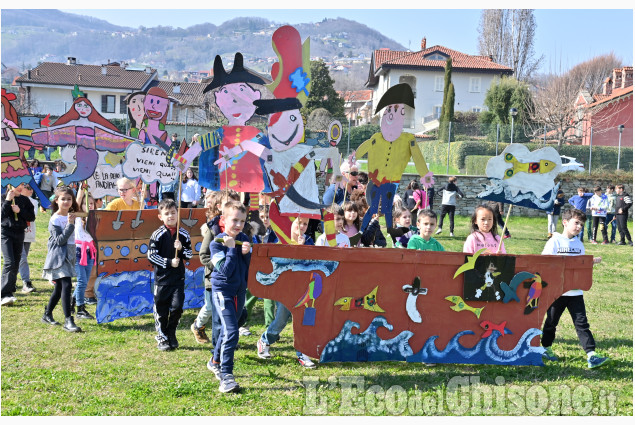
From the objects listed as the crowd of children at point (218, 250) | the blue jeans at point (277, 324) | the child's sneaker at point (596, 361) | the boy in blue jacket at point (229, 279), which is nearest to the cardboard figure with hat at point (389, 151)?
the crowd of children at point (218, 250)

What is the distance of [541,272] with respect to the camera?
19.5 ft

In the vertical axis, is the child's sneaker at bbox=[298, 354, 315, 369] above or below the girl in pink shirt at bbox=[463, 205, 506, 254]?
below

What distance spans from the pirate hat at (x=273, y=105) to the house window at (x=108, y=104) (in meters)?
49.1

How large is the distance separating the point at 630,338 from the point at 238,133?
193 inches

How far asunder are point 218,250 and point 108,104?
5139 cm

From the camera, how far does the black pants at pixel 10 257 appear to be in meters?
8.03

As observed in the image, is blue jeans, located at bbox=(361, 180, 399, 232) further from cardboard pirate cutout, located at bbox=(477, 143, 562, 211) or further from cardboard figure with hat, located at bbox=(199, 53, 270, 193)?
cardboard pirate cutout, located at bbox=(477, 143, 562, 211)

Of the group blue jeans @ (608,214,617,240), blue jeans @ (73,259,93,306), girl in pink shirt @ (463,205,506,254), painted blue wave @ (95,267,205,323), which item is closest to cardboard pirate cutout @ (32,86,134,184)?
blue jeans @ (73,259,93,306)

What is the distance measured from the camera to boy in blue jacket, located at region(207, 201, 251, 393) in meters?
5.29

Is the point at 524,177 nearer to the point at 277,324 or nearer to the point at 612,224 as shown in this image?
the point at 277,324

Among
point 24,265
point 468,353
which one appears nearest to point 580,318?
point 468,353

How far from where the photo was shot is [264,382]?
5523 mm

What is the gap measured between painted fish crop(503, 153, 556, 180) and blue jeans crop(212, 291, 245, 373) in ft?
8.94

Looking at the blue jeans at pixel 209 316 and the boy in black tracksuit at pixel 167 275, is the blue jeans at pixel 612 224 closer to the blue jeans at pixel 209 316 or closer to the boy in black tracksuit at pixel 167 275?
the blue jeans at pixel 209 316
